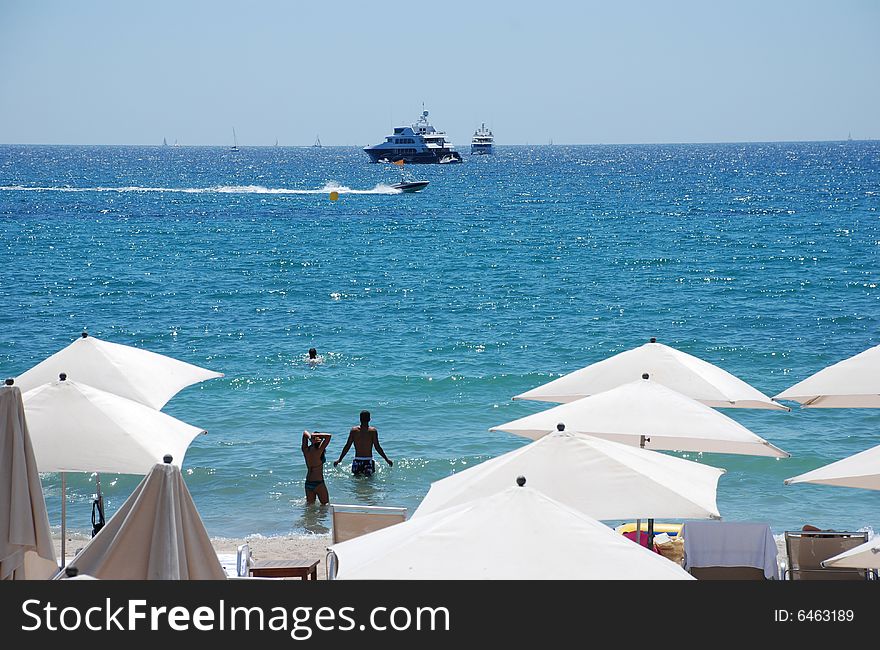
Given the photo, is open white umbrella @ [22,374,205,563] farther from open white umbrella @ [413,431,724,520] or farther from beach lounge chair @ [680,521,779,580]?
beach lounge chair @ [680,521,779,580]

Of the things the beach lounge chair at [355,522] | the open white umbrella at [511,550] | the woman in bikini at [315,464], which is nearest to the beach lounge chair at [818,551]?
the beach lounge chair at [355,522]

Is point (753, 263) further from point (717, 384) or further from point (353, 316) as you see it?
point (717, 384)

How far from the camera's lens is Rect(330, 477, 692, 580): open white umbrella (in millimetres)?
5848

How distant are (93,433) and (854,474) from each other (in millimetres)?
6173

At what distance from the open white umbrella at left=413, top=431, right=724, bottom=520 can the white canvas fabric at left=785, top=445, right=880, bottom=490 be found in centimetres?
85

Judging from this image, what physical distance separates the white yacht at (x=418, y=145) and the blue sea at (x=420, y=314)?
57.7m

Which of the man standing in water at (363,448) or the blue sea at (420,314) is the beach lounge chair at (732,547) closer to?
the blue sea at (420,314)

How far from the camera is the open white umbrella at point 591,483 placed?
311 inches

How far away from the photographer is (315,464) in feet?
46.7

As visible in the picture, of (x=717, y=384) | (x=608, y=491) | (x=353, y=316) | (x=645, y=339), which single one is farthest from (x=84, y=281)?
(x=608, y=491)

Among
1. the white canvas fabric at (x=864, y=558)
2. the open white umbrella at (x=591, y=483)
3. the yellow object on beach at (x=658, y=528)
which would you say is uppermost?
the open white umbrella at (x=591, y=483)

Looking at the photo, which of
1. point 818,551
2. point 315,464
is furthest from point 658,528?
point 315,464
